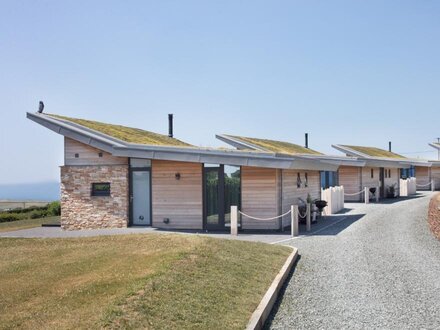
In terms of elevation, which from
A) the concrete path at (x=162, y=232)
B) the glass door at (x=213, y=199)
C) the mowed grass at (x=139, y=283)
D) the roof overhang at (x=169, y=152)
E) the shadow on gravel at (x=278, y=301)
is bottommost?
the shadow on gravel at (x=278, y=301)

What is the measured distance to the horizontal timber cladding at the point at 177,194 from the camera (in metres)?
19.0

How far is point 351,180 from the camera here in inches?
1323

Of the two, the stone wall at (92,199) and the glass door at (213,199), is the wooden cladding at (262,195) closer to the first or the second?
the glass door at (213,199)

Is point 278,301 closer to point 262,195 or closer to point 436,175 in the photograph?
point 262,195

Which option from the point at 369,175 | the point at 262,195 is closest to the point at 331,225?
the point at 262,195

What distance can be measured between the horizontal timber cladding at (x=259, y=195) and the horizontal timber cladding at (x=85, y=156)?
527 centimetres

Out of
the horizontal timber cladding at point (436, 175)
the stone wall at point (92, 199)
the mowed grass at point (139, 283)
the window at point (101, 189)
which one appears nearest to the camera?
the mowed grass at point (139, 283)

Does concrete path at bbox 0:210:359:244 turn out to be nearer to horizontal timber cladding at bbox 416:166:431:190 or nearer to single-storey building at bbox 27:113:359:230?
single-storey building at bbox 27:113:359:230

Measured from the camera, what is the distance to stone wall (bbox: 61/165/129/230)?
786 inches

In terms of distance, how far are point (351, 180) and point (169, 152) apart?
1874 centimetres

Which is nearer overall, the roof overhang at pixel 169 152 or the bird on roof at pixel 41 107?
the roof overhang at pixel 169 152

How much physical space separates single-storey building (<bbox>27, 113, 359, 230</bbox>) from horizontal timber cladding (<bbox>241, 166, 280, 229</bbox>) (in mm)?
38

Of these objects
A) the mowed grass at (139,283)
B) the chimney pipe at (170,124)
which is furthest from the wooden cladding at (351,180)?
the mowed grass at (139,283)

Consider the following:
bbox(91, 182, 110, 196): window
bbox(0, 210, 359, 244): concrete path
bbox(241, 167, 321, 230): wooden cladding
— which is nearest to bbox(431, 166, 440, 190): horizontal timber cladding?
bbox(0, 210, 359, 244): concrete path
